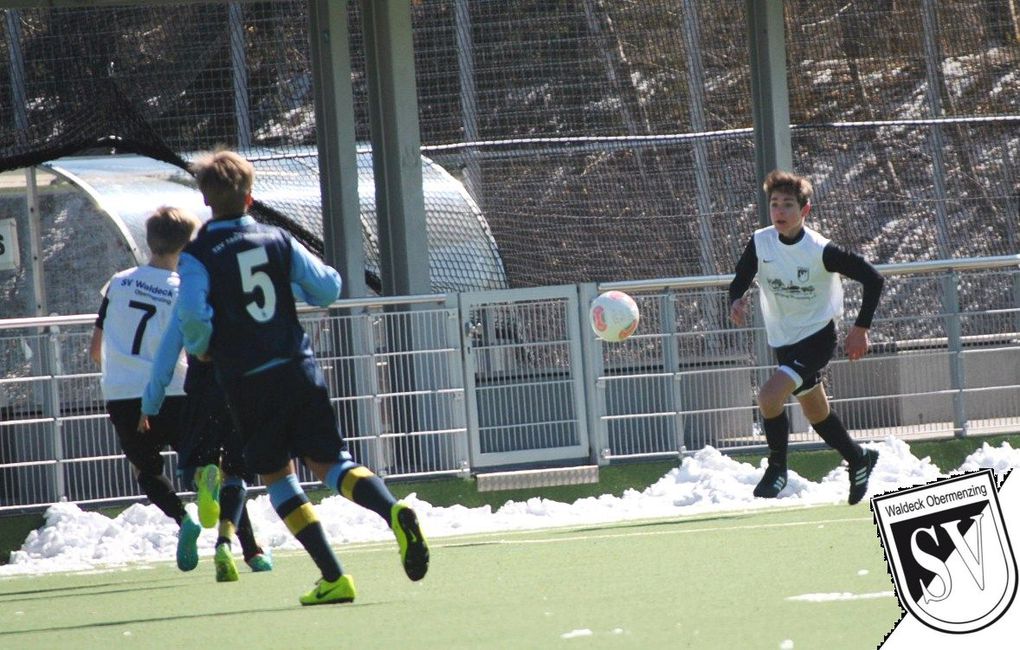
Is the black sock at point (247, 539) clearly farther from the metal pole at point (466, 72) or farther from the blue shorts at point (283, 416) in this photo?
the metal pole at point (466, 72)

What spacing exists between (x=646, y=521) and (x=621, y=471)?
1.67 meters

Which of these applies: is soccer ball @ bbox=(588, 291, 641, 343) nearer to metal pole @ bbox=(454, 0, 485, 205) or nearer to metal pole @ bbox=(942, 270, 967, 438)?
metal pole @ bbox=(942, 270, 967, 438)

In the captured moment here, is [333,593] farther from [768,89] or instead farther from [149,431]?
[768,89]

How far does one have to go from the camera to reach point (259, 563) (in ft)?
27.8

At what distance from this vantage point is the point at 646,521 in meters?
10.2

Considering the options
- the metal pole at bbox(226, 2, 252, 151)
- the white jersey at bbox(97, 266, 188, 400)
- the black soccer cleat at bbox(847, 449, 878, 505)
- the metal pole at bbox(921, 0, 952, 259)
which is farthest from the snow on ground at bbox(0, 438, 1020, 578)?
the metal pole at bbox(921, 0, 952, 259)

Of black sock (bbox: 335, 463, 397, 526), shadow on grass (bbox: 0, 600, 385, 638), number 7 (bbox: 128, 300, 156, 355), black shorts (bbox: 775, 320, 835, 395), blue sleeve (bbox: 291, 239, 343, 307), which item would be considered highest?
blue sleeve (bbox: 291, 239, 343, 307)

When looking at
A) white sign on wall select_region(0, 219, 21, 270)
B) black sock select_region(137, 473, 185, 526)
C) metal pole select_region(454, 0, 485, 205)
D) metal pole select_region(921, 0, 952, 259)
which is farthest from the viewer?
metal pole select_region(921, 0, 952, 259)

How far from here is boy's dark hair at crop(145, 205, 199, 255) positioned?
834cm

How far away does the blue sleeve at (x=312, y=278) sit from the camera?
656 centimetres

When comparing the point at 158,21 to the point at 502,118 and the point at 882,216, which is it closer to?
the point at 502,118

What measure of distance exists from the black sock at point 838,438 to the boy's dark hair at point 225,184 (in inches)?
170

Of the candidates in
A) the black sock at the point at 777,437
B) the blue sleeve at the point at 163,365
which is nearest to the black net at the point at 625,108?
the black sock at the point at 777,437

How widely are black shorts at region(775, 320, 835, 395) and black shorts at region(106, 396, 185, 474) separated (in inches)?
133
